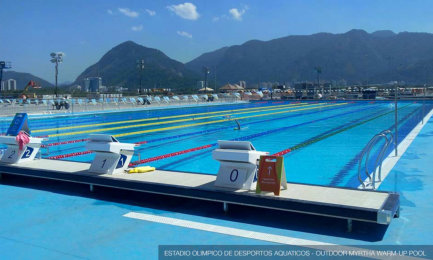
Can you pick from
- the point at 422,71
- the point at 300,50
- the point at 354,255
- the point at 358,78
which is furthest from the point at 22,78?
the point at 354,255

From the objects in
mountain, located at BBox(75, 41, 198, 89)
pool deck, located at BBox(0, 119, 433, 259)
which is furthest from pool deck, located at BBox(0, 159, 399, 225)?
mountain, located at BBox(75, 41, 198, 89)

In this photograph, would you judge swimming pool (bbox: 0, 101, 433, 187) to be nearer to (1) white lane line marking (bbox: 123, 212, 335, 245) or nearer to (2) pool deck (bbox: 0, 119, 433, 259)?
(2) pool deck (bbox: 0, 119, 433, 259)

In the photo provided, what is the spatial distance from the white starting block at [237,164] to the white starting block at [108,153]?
1770 mm

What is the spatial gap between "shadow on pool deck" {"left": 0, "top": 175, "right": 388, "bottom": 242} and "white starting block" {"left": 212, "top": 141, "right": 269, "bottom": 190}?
0.38m

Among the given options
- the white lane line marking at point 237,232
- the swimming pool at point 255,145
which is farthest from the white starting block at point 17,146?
the white lane line marking at point 237,232

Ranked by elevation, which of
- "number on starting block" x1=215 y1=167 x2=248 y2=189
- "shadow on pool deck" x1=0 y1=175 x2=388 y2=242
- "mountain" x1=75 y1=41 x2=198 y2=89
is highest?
"mountain" x1=75 y1=41 x2=198 y2=89

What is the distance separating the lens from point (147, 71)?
467 ft

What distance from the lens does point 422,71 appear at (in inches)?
4390

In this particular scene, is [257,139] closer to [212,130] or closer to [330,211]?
[212,130]

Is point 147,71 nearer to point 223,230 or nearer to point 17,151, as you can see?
point 17,151

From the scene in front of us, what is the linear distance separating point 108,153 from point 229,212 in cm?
229

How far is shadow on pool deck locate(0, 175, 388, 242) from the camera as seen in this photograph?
4680 mm

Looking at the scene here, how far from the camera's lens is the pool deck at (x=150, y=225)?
4.30 m

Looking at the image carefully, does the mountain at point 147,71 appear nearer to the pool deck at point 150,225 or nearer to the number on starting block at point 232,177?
the pool deck at point 150,225
